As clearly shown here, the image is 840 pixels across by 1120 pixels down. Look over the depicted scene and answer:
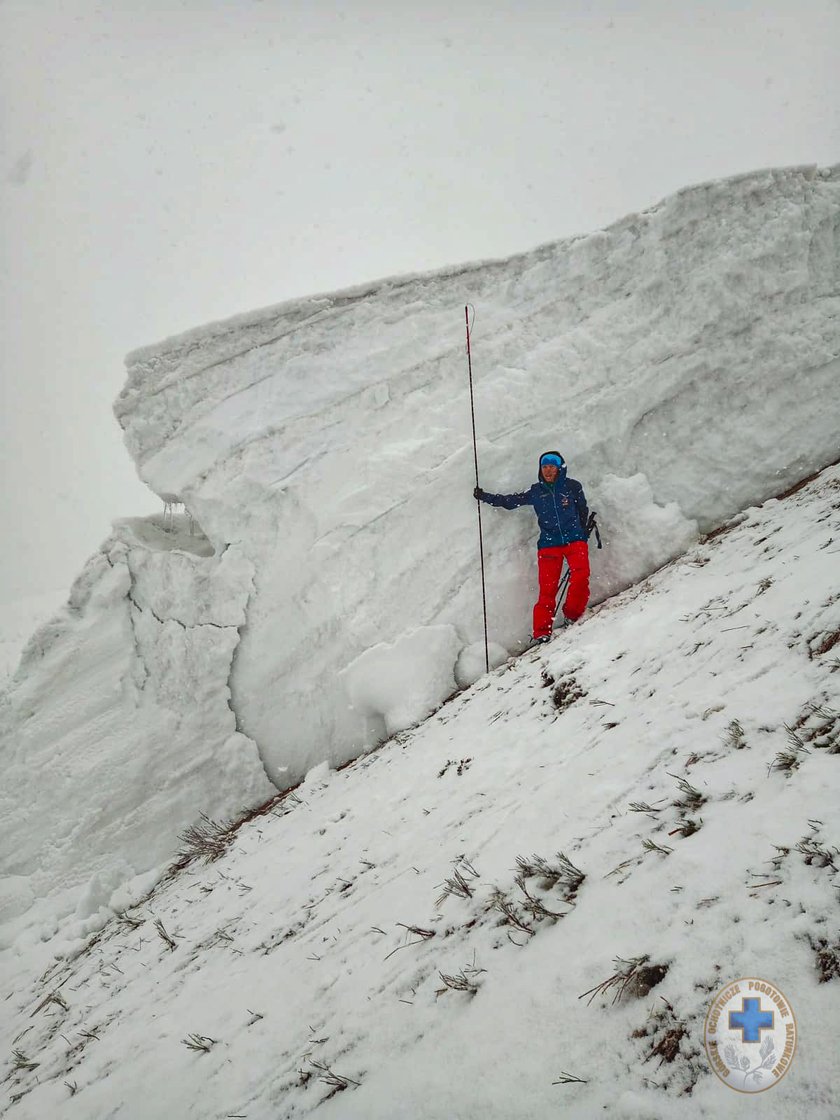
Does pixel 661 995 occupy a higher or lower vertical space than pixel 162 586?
lower

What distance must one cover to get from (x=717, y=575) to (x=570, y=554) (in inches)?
62.3

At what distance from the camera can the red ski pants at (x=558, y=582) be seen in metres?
6.17

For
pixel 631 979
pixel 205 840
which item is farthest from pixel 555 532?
pixel 205 840

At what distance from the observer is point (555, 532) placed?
6.19 meters

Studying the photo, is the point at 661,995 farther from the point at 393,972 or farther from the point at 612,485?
the point at 612,485

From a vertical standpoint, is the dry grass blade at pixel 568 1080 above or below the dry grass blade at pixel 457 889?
above

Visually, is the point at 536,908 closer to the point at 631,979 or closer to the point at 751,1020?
the point at 631,979

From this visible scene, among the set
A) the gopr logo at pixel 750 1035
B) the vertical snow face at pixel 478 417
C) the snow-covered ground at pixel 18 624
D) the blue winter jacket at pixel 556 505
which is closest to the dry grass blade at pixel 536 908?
the gopr logo at pixel 750 1035

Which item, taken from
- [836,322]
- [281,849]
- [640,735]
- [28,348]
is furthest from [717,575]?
[28,348]

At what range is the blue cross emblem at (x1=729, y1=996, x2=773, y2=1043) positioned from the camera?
146 cm

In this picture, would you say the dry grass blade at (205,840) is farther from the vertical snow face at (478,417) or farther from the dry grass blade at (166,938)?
the dry grass blade at (166,938)

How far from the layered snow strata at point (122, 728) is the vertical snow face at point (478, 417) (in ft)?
1.39

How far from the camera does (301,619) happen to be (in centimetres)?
647

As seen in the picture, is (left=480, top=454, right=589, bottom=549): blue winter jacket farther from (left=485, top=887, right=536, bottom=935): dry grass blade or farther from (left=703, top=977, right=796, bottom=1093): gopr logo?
(left=703, top=977, right=796, bottom=1093): gopr logo
